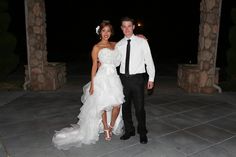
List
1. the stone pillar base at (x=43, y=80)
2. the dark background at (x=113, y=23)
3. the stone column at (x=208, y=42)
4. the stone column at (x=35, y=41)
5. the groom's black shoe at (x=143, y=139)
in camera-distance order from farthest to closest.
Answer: the dark background at (x=113, y=23) < the stone pillar base at (x=43, y=80) < the stone column at (x=35, y=41) < the stone column at (x=208, y=42) < the groom's black shoe at (x=143, y=139)

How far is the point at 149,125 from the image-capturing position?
17.6 feet

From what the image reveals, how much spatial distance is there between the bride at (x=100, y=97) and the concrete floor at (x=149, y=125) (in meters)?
0.19

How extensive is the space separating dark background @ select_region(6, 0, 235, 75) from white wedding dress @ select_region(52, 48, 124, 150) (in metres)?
16.5

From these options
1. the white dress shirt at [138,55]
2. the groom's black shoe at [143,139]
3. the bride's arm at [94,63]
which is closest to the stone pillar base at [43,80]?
the bride's arm at [94,63]

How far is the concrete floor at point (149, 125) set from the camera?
13.8ft

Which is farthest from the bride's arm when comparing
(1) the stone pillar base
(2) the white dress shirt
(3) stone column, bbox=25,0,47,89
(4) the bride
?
(3) stone column, bbox=25,0,47,89

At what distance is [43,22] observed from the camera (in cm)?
823

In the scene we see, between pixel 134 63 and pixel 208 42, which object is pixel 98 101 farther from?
pixel 208 42

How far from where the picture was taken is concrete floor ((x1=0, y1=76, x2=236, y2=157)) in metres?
4.20

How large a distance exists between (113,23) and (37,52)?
56.6 feet

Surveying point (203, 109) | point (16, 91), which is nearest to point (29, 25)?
point (16, 91)

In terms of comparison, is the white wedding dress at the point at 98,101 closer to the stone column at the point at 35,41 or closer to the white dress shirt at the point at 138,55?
the white dress shirt at the point at 138,55

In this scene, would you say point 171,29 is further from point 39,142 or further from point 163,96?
point 39,142

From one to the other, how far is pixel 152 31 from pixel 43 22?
58.7ft
